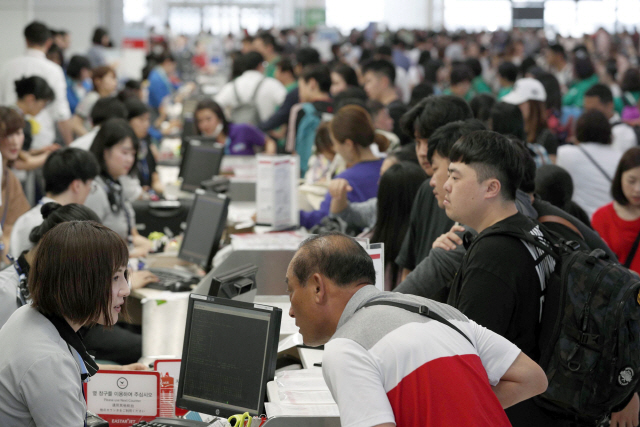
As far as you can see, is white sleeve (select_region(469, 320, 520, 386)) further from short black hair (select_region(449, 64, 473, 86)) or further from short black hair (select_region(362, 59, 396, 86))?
short black hair (select_region(449, 64, 473, 86))

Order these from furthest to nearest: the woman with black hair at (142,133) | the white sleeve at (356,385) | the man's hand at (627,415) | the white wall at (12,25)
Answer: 1. the white wall at (12,25)
2. the woman with black hair at (142,133)
3. the man's hand at (627,415)
4. the white sleeve at (356,385)

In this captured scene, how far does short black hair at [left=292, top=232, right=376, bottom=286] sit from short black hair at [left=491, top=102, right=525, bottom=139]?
2514 millimetres

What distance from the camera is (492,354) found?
5.48ft

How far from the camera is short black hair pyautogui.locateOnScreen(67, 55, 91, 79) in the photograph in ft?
27.3

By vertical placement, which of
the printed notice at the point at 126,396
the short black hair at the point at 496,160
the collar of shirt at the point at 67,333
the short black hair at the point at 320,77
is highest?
the short black hair at the point at 320,77

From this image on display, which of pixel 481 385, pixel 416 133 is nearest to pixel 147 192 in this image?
pixel 416 133

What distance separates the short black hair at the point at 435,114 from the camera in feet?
9.89

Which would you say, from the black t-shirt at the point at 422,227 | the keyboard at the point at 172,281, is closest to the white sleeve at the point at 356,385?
the black t-shirt at the point at 422,227

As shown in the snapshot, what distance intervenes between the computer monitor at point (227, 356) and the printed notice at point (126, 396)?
3.8 inches

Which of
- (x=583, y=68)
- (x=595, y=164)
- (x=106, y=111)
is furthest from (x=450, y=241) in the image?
(x=583, y=68)

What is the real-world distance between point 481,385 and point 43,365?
3.32ft

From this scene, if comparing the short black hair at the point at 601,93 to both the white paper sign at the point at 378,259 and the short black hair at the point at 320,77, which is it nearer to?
the short black hair at the point at 320,77

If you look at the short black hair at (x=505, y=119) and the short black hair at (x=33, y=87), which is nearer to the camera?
the short black hair at (x=505, y=119)

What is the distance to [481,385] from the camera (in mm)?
1528
